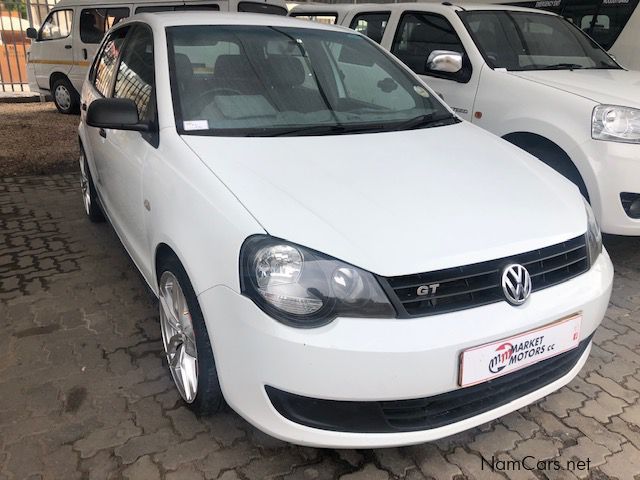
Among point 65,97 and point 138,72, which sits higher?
point 138,72

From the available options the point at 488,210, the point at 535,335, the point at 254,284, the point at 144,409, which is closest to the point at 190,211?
the point at 254,284

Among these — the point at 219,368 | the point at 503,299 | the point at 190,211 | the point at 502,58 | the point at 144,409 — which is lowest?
the point at 144,409

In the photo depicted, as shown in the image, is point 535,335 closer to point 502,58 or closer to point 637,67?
point 502,58

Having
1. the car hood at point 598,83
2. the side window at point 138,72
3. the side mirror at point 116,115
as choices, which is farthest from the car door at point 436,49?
the side mirror at point 116,115

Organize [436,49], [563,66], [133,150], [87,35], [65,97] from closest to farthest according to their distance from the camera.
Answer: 1. [133,150]
2. [563,66]
3. [436,49]
4. [87,35]
5. [65,97]

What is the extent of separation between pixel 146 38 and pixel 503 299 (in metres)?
2.28

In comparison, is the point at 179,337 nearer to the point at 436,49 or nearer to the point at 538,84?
the point at 538,84

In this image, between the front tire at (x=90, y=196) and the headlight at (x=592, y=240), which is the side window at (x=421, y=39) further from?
the front tire at (x=90, y=196)

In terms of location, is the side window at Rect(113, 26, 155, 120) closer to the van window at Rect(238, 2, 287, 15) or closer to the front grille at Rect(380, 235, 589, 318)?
the front grille at Rect(380, 235, 589, 318)

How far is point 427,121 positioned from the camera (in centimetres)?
286

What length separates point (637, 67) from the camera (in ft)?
20.6

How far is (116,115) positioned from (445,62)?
2.62 metres

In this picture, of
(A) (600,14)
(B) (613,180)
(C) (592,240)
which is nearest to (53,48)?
(A) (600,14)

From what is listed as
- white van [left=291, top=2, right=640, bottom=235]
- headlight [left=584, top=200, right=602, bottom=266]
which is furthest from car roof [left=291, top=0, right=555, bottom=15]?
headlight [left=584, top=200, right=602, bottom=266]
